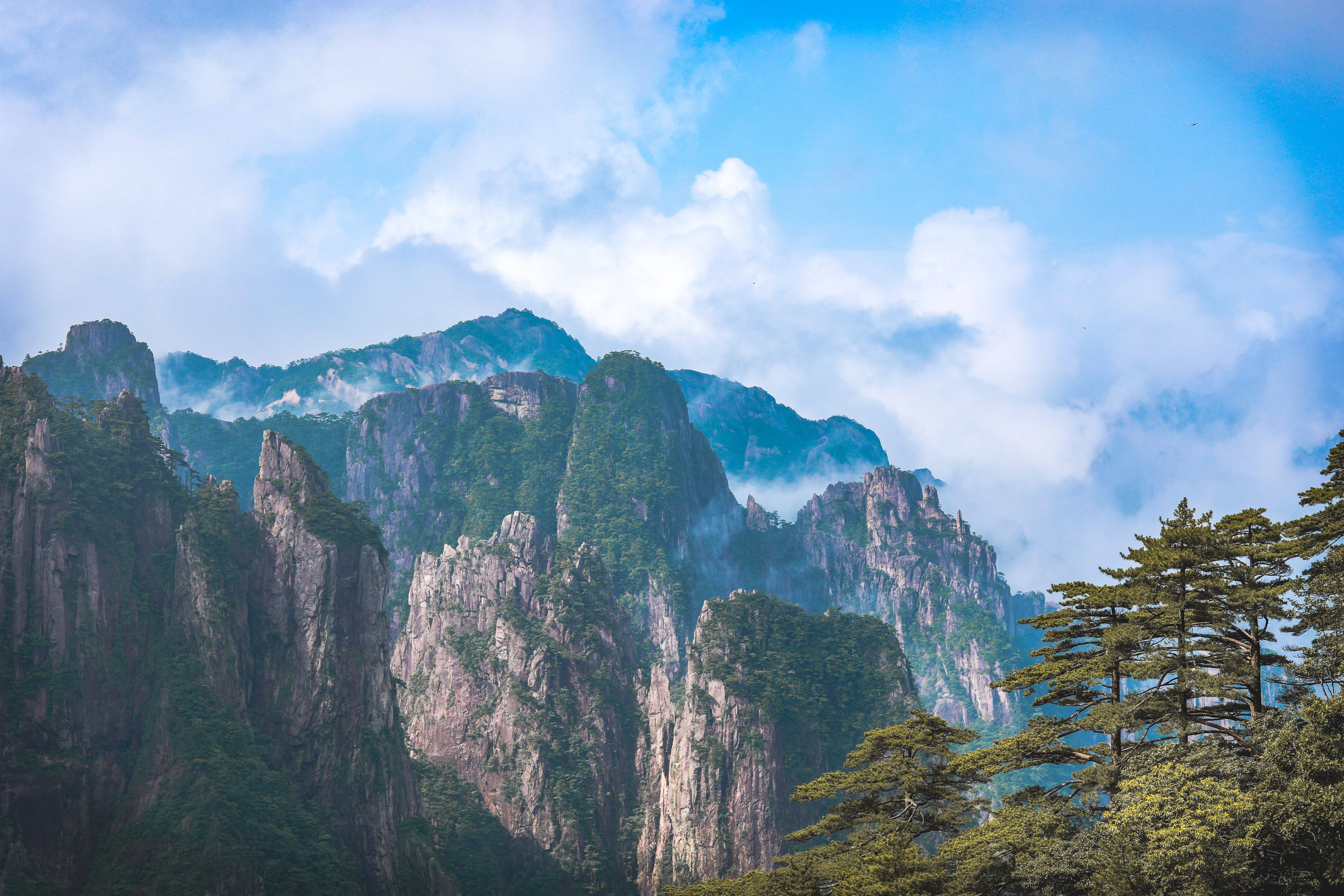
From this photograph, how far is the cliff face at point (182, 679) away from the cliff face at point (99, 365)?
60367 millimetres

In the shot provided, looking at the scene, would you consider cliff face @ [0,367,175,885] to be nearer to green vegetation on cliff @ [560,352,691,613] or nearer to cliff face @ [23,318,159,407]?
cliff face @ [23,318,159,407]

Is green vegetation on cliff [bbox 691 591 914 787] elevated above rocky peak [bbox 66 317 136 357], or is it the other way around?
rocky peak [bbox 66 317 136 357]

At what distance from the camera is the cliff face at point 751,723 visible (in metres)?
117

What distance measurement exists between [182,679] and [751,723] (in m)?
59.8

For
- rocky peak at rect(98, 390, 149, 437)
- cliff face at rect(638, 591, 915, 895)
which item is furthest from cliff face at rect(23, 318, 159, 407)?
cliff face at rect(638, 591, 915, 895)

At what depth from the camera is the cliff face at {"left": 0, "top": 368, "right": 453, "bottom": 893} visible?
257 feet

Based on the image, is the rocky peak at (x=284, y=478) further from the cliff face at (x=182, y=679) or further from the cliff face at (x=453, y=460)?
the cliff face at (x=453, y=460)

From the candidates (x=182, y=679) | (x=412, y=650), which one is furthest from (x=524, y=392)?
(x=182, y=679)

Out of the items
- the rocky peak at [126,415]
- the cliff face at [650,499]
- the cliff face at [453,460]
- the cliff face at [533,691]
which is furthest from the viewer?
the cliff face at [453,460]

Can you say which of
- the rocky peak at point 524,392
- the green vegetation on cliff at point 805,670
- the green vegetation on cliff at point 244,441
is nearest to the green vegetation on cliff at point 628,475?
the rocky peak at point 524,392

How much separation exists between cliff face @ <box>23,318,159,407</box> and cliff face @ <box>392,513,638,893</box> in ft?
167

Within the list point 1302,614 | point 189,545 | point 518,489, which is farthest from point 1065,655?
point 518,489

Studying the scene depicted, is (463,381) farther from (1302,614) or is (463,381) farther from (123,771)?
(1302,614)

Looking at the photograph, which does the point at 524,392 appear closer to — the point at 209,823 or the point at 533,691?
the point at 533,691
